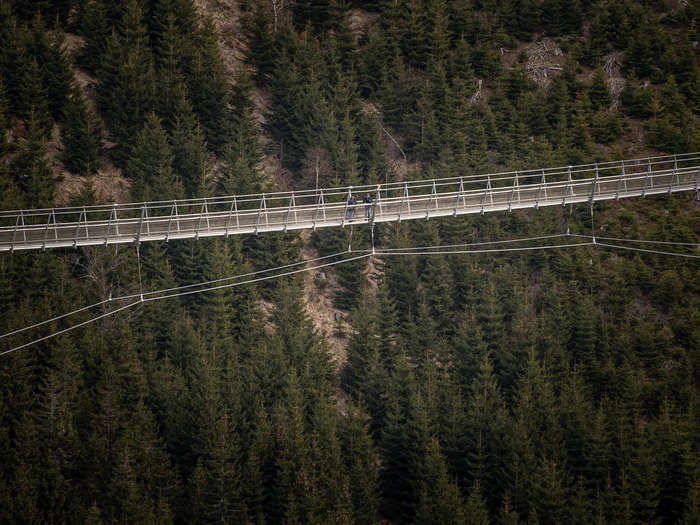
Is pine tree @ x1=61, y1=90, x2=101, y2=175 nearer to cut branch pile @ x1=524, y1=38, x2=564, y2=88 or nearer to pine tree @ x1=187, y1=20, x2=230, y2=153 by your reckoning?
pine tree @ x1=187, y1=20, x2=230, y2=153

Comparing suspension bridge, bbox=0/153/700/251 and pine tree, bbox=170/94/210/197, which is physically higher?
pine tree, bbox=170/94/210/197

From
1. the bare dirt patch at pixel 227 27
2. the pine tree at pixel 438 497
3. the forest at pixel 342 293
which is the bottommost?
the pine tree at pixel 438 497

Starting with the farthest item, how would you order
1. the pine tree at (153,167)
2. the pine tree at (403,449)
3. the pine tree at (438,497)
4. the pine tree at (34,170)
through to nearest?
the pine tree at (153,167)
the pine tree at (34,170)
the pine tree at (403,449)
the pine tree at (438,497)

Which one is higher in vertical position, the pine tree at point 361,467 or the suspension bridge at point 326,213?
the suspension bridge at point 326,213

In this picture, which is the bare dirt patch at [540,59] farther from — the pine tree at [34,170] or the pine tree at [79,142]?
the pine tree at [34,170]

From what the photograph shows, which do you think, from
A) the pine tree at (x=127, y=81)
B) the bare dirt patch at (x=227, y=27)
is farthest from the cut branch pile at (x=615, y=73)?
the pine tree at (x=127, y=81)

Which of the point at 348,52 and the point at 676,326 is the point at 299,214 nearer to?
the point at 676,326

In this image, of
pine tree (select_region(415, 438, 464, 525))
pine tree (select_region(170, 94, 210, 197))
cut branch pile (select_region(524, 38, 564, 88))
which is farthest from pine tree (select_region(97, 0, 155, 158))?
cut branch pile (select_region(524, 38, 564, 88))

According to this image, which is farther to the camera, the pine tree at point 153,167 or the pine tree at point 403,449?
the pine tree at point 153,167

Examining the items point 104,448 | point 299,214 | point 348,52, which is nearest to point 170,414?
point 104,448
